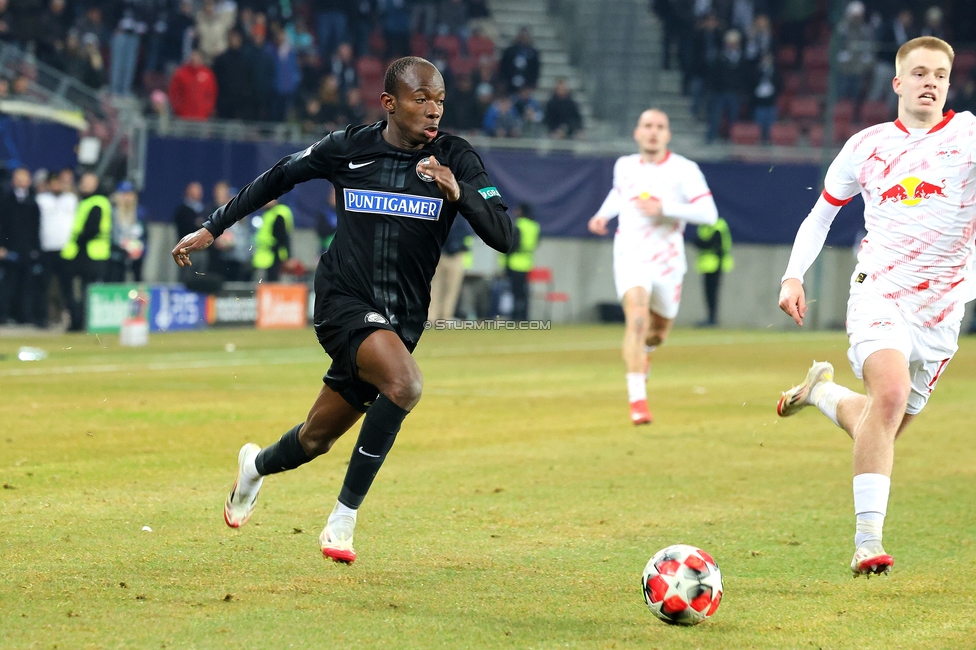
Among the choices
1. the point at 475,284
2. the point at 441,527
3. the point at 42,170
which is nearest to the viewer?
the point at 441,527

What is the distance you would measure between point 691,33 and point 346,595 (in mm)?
26040

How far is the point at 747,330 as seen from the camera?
2639 cm

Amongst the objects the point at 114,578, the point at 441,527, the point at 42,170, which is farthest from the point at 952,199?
the point at 42,170

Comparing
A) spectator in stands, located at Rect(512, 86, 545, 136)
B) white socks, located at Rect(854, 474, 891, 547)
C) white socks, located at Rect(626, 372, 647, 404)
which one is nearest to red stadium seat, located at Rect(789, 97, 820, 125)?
spectator in stands, located at Rect(512, 86, 545, 136)

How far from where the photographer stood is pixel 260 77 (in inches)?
1009

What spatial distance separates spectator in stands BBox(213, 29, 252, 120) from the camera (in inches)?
993

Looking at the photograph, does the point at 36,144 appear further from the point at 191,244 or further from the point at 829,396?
the point at 829,396

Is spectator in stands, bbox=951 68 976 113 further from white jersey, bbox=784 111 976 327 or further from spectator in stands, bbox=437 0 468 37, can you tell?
white jersey, bbox=784 111 976 327

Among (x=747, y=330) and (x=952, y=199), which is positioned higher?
(x=952, y=199)

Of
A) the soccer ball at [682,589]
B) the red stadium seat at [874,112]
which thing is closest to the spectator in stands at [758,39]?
the red stadium seat at [874,112]

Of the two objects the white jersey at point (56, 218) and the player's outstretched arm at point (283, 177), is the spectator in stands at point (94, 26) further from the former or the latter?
the player's outstretched arm at point (283, 177)

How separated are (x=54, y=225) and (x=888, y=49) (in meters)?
16.6

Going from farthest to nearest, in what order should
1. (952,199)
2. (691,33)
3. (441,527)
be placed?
(691,33), (441,527), (952,199)

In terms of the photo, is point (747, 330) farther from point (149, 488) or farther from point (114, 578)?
point (114, 578)
